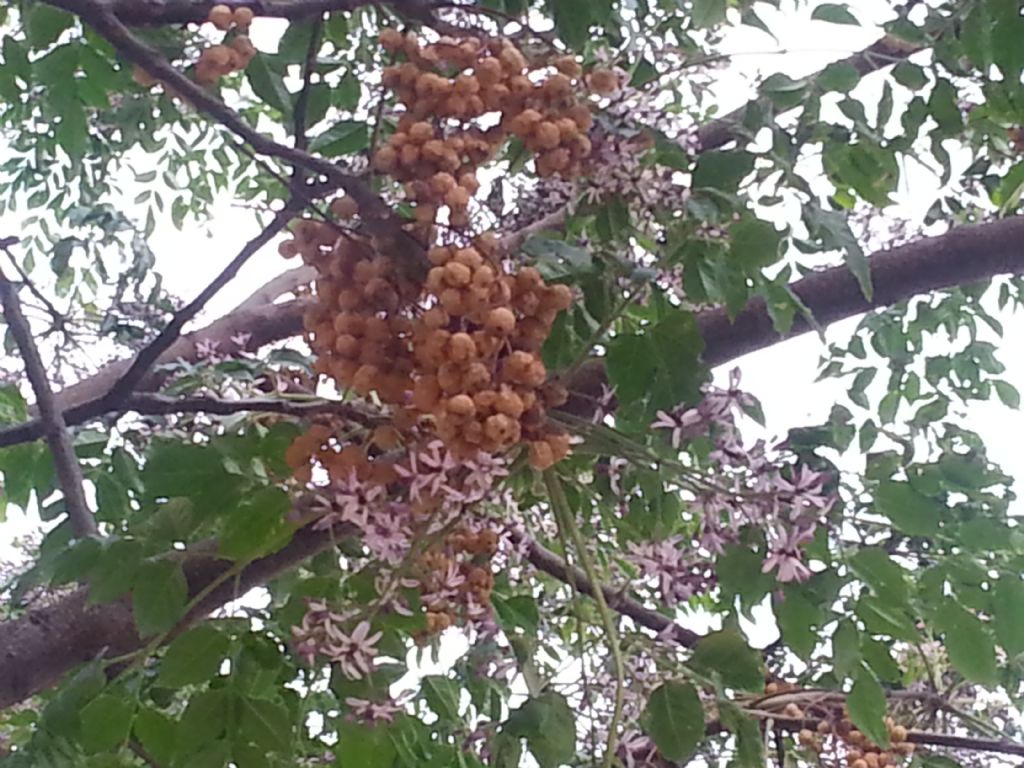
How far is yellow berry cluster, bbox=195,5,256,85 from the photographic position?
2.49 ft

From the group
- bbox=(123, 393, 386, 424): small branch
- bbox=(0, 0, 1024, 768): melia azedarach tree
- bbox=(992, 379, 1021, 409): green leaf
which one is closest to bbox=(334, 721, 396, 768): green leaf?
bbox=(0, 0, 1024, 768): melia azedarach tree

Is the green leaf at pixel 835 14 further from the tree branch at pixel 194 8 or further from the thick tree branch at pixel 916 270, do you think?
the tree branch at pixel 194 8

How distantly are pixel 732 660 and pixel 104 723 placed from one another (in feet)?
1.37

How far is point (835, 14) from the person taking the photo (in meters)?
0.87

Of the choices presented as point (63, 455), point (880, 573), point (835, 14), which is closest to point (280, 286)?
point (63, 455)

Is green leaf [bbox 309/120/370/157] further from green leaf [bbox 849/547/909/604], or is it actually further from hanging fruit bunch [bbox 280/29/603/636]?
green leaf [bbox 849/547/909/604]

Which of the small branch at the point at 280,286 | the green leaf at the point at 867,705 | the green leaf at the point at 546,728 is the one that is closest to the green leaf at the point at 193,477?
the green leaf at the point at 546,728

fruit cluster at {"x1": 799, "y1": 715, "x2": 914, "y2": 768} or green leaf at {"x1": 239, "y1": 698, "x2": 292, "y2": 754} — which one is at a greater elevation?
green leaf at {"x1": 239, "y1": 698, "x2": 292, "y2": 754}

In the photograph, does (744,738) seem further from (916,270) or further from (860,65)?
(860,65)

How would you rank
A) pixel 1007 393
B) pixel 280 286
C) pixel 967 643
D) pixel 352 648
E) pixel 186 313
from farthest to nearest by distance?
pixel 280 286, pixel 1007 393, pixel 186 313, pixel 967 643, pixel 352 648

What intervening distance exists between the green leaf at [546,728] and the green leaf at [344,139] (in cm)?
44

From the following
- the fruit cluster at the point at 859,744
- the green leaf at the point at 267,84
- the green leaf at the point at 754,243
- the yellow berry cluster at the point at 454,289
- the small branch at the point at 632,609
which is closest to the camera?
the yellow berry cluster at the point at 454,289

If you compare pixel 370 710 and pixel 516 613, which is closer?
pixel 370 710

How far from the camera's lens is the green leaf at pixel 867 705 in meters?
0.81
